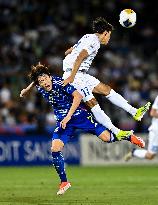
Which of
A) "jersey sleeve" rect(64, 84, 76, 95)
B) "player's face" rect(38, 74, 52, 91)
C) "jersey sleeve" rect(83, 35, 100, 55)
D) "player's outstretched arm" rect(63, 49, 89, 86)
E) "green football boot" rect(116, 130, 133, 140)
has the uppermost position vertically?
"jersey sleeve" rect(83, 35, 100, 55)

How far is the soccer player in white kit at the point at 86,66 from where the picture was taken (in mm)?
13953

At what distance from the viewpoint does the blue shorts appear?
13.0 meters

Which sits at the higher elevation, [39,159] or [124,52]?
[124,52]

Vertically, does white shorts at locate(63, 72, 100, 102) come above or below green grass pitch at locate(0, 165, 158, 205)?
above

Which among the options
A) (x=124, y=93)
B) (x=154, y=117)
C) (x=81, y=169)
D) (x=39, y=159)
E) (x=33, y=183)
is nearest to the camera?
(x=33, y=183)

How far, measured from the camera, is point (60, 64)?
25391 mm

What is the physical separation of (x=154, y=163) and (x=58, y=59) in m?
5.32

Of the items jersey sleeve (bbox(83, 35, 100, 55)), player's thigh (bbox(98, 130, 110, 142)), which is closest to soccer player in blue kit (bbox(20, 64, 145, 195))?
player's thigh (bbox(98, 130, 110, 142))

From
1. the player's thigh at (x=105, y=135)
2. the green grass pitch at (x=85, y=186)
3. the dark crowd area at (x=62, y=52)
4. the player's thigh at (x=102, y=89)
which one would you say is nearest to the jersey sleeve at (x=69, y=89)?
the player's thigh at (x=105, y=135)

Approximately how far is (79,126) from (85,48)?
159 centimetres

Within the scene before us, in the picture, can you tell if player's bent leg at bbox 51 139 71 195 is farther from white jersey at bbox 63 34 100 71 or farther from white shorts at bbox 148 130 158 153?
white shorts at bbox 148 130 158 153

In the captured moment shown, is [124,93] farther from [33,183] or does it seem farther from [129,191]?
[129,191]

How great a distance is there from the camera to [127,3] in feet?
92.1

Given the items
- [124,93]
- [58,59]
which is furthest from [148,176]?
[58,59]
